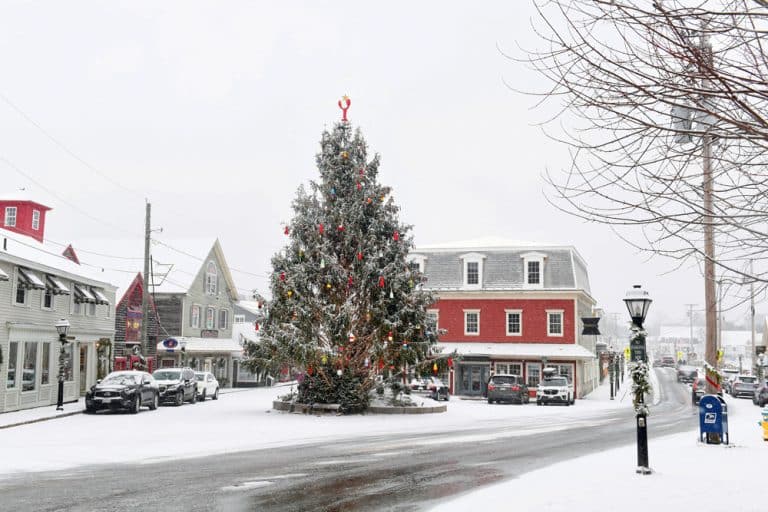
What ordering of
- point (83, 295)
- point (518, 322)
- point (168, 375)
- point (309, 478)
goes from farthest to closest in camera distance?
point (518, 322)
point (168, 375)
point (83, 295)
point (309, 478)

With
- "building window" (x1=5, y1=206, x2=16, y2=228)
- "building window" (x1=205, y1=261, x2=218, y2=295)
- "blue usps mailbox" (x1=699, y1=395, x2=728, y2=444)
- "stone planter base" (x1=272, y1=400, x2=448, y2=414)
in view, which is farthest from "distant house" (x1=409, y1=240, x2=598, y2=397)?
"blue usps mailbox" (x1=699, y1=395, x2=728, y2=444)

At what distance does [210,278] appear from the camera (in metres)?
52.8

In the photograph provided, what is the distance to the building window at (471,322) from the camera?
48.7 metres

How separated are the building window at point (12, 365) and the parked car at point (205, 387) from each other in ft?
37.5

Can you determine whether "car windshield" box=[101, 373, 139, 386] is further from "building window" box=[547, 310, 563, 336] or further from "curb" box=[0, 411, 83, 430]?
"building window" box=[547, 310, 563, 336]

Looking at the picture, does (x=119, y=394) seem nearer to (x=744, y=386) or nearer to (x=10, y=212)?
(x=10, y=212)

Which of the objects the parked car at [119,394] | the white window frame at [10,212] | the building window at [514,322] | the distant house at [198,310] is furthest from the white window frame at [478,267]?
the white window frame at [10,212]

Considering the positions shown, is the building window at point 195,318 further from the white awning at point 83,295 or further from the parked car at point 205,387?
the white awning at point 83,295

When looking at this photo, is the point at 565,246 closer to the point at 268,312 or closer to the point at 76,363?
the point at 268,312

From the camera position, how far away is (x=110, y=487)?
1165 cm

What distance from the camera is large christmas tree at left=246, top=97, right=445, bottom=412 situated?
86.5ft

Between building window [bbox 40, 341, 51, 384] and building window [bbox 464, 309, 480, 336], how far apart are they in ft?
88.3

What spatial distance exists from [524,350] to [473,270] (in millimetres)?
6539

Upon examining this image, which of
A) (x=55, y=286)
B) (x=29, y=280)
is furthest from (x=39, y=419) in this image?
(x=55, y=286)
